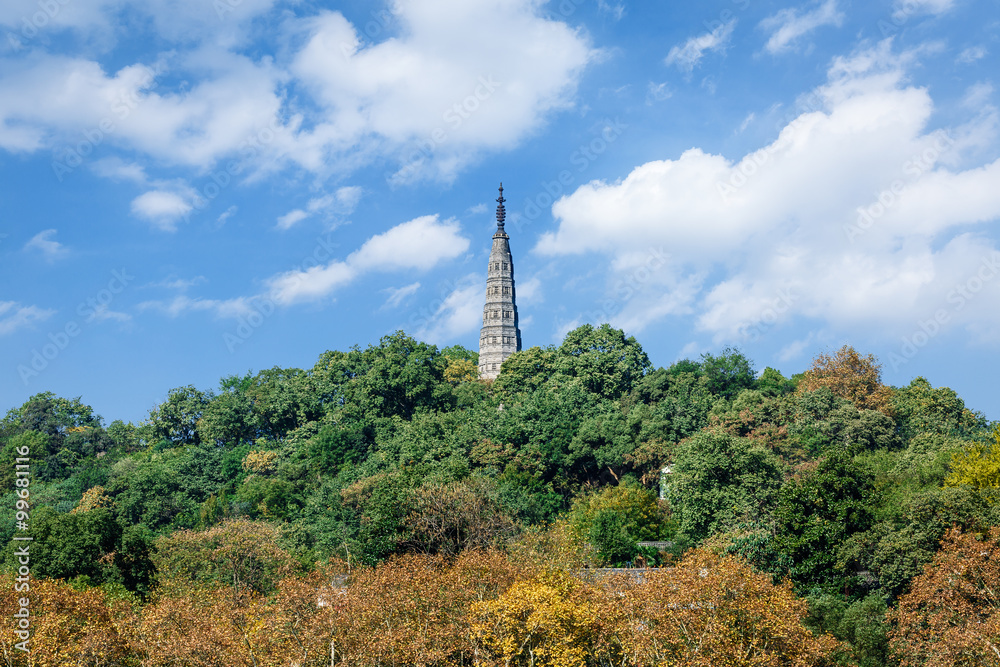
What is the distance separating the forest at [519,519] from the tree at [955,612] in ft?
0.29

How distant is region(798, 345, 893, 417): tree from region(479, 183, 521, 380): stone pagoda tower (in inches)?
1287

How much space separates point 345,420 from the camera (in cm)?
6084

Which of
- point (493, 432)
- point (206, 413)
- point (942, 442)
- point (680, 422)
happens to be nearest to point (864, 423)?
point (942, 442)

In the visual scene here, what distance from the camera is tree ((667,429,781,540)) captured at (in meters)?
35.1

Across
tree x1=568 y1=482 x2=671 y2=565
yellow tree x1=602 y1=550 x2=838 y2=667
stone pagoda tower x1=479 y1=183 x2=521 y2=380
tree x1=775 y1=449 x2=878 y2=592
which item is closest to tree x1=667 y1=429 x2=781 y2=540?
tree x1=775 y1=449 x2=878 y2=592

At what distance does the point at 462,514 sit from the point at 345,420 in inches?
1018

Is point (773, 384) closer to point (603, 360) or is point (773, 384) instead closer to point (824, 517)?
point (603, 360)

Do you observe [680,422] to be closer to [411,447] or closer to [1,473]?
[411,447]

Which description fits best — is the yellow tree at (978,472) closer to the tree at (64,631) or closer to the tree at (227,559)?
the tree at (227,559)

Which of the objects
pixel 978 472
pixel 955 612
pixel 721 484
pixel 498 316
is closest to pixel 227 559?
pixel 721 484

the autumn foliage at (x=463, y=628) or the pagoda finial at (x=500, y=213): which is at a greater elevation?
the pagoda finial at (x=500, y=213)

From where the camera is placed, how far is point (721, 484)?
118 ft

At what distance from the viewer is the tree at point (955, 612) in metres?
20.2

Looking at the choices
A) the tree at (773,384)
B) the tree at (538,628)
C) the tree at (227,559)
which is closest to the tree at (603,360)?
the tree at (773,384)
